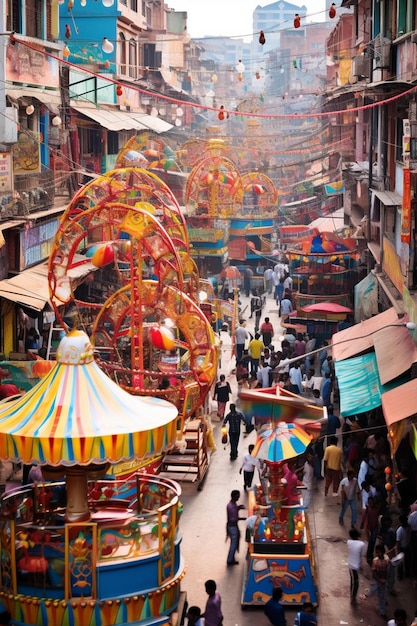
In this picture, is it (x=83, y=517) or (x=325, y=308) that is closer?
(x=83, y=517)

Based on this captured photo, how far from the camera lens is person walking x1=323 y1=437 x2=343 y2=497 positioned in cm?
1814

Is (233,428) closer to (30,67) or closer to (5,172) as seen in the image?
(5,172)

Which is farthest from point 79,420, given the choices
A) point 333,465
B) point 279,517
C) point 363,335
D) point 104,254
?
point 363,335

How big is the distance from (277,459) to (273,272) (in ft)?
91.9

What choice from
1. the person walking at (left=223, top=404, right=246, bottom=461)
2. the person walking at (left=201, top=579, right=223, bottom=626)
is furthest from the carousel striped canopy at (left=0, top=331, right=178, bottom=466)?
the person walking at (left=223, top=404, right=246, bottom=461)

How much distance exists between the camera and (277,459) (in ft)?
46.4

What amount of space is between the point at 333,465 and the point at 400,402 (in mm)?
3152

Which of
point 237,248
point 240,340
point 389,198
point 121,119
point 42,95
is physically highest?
point 42,95

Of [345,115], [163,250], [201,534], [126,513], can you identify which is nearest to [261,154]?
[345,115]

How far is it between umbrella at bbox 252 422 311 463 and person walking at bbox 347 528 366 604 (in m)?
1.25

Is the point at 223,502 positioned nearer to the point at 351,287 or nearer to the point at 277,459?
the point at 277,459

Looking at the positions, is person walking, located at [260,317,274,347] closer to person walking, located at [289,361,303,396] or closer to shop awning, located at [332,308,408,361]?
shop awning, located at [332,308,408,361]

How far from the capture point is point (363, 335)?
22.0m

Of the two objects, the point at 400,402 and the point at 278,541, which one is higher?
the point at 400,402
